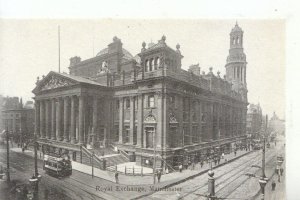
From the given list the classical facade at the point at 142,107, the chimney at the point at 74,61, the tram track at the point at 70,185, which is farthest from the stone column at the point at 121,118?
the chimney at the point at 74,61

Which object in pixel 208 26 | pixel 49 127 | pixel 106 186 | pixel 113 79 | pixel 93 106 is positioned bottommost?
pixel 106 186

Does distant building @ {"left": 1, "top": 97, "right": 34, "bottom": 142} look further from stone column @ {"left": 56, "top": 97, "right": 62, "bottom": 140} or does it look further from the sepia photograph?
stone column @ {"left": 56, "top": 97, "right": 62, "bottom": 140}

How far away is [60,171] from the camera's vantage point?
73.9 ft

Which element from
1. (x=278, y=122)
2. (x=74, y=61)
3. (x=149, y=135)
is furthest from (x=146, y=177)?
(x=74, y=61)

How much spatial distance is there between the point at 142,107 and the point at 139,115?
105cm

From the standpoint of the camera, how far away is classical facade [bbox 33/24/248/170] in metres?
25.7

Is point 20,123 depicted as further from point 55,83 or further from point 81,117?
point 81,117

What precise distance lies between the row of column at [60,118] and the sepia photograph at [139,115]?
13cm

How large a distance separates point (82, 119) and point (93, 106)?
2.16 meters

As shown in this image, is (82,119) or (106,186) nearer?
(106,186)

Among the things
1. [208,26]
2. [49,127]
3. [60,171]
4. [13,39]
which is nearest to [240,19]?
[208,26]

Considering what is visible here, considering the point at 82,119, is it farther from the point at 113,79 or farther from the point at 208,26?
the point at 208,26

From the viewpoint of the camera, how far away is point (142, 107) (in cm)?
2727

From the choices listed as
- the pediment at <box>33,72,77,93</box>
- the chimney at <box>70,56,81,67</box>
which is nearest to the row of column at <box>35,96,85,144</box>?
the pediment at <box>33,72,77,93</box>
